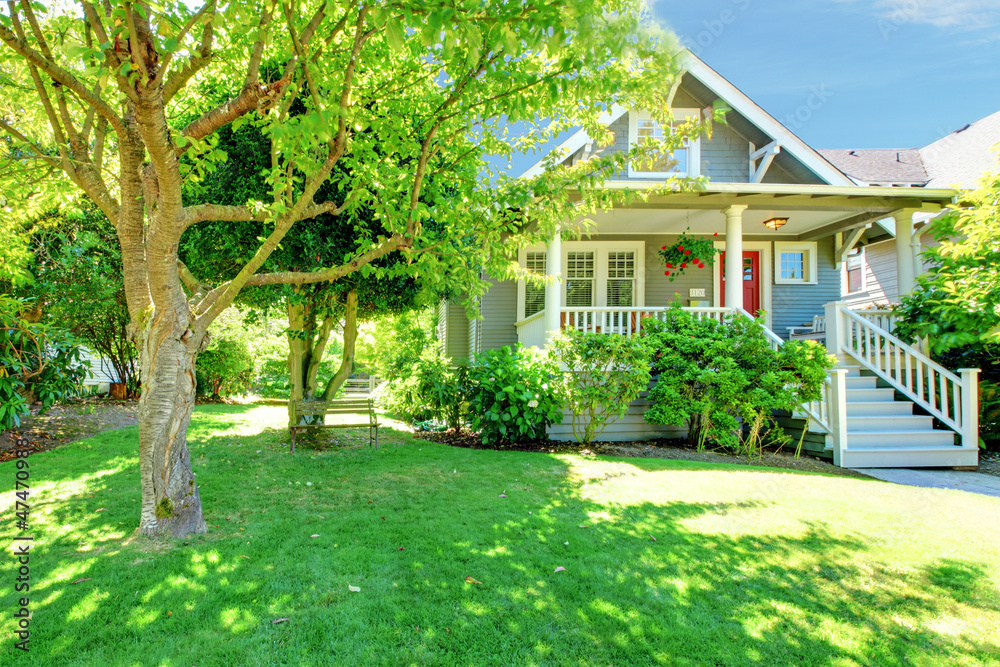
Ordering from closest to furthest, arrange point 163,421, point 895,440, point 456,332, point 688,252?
point 163,421 → point 895,440 → point 688,252 → point 456,332

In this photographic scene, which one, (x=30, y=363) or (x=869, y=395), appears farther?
(x=869, y=395)

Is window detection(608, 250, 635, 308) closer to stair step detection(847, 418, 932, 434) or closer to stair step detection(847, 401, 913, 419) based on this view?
stair step detection(847, 401, 913, 419)

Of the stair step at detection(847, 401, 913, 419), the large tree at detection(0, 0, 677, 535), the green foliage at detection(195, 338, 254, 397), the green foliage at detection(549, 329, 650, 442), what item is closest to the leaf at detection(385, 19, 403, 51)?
the large tree at detection(0, 0, 677, 535)

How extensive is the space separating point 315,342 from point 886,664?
8073 millimetres

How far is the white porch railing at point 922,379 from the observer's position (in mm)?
7312

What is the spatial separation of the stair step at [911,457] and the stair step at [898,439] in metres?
0.11

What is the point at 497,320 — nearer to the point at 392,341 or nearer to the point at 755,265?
the point at 392,341

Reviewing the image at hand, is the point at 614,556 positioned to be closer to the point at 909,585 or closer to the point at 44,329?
the point at 909,585

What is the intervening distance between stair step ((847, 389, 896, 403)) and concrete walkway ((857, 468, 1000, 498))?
1265mm

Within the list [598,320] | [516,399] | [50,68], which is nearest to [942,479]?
[516,399]

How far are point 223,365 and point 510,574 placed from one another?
48.1 feet

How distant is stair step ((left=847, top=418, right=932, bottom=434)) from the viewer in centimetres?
762

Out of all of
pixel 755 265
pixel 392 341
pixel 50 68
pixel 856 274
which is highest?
pixel 856 274

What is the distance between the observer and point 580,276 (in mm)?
12266
